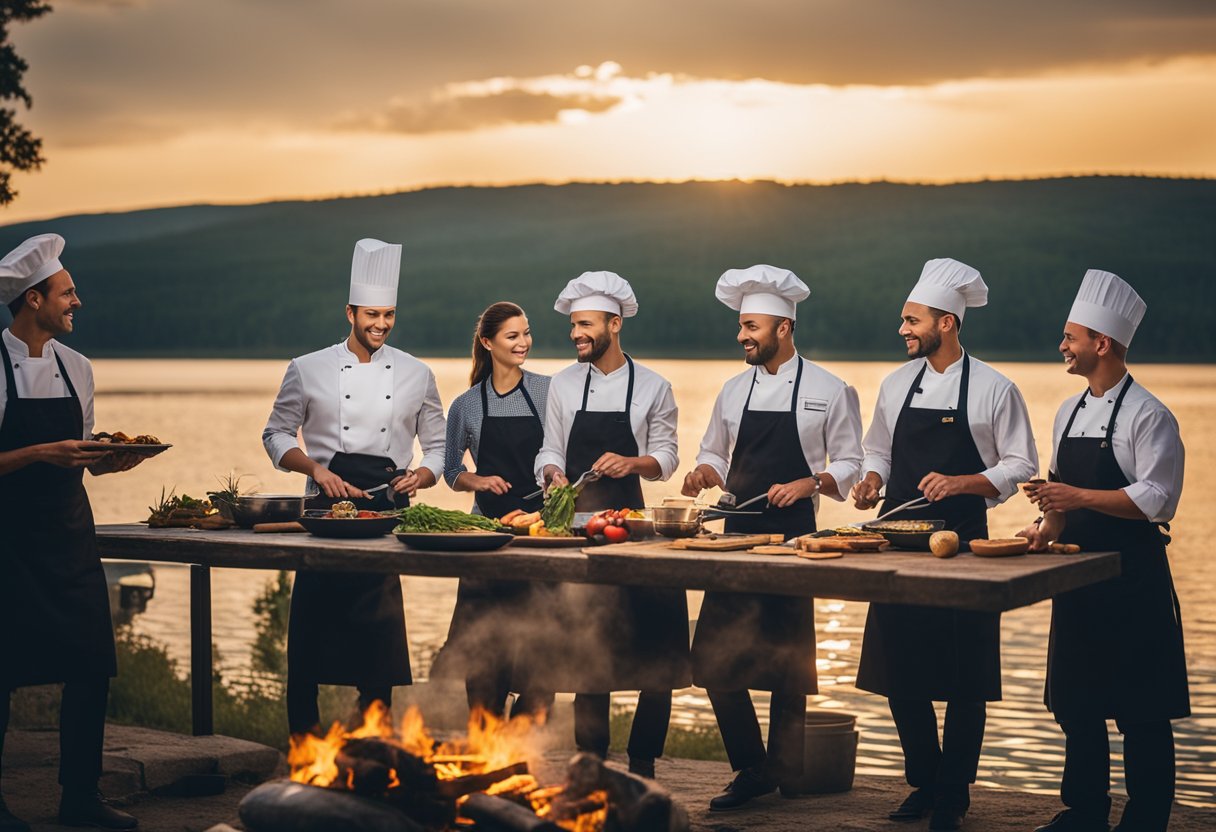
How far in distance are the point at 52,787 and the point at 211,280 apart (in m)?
106

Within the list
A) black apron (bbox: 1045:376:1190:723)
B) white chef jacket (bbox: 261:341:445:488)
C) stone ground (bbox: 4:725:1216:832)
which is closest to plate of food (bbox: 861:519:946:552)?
black apron (bbox: 1045:376:1190:723)

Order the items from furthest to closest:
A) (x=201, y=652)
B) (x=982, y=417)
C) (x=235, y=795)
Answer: (x=201, y=652), (x=235, y=795), (x=982, y=417)

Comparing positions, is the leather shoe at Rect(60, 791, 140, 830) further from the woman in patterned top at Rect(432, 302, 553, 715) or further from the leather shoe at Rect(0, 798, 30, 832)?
the woman in patterned top at Rect(432, 302, 553, 715)

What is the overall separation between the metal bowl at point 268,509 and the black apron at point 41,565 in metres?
0.69

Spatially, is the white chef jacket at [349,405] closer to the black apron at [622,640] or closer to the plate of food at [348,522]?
the plate of food at [348,522]

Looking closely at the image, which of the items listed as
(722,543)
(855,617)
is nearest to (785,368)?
(722,543)

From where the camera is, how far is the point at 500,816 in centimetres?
493

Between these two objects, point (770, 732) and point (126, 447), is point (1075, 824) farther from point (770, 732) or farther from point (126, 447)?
point (126, 447)

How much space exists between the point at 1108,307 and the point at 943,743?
1.78 meters

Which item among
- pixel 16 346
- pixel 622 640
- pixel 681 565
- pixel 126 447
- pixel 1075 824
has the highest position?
pixel 16 346

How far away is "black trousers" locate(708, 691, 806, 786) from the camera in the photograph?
644cm

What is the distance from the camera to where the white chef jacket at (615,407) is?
6.83 m

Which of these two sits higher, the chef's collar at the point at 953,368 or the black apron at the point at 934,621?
the chef's collar at the point at 953,368

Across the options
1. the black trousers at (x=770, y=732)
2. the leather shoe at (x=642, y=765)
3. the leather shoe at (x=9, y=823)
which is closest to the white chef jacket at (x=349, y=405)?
the leather shoe at (x=642, y=765)
